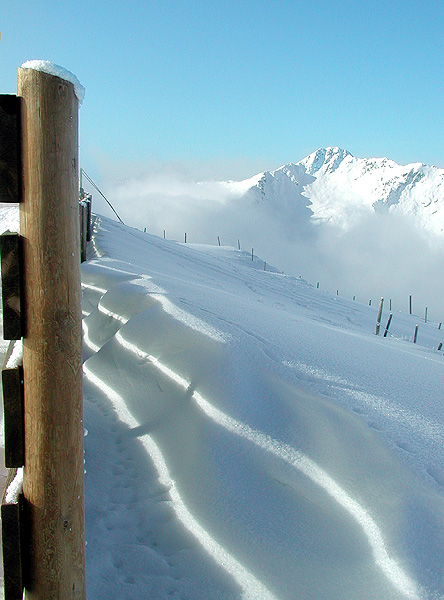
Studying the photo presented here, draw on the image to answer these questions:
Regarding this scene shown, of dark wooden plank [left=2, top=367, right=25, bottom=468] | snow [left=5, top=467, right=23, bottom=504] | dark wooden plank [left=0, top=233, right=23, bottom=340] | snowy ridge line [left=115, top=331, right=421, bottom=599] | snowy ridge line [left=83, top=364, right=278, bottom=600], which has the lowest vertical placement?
snowy ridge line [left=83, top=364, right=278, bottom=600]

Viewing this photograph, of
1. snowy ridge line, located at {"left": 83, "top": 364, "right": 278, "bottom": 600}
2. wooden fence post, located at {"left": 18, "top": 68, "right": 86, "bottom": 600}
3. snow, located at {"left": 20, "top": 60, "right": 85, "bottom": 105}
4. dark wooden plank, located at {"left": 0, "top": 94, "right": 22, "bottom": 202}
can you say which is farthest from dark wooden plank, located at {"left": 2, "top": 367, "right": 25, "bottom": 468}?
snowy ridge line, located at {"left": 83, "top": 364, "right": 278, "bottom": 600}

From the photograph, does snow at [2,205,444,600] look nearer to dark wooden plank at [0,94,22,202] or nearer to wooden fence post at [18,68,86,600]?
wooden fence post at [18,68,86,600]

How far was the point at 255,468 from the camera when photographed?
268cm

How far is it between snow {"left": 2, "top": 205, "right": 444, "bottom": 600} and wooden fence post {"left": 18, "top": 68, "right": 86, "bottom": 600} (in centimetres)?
67

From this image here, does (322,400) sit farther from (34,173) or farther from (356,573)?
(34,173)

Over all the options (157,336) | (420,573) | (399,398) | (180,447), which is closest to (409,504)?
(420,573)

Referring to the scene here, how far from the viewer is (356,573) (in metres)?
2.05

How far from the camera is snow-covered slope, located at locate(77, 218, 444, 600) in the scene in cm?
210

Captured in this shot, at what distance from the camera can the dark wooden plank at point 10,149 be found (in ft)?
4.66

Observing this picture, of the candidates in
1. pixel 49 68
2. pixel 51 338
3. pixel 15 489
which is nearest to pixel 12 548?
pixel 15 489

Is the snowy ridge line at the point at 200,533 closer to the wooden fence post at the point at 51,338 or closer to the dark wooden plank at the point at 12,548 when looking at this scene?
the wooden fence post at the point at 51,338

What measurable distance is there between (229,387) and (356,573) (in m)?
1.35

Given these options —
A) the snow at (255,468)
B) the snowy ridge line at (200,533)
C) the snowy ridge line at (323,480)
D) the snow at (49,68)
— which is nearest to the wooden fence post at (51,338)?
the snow at (49,68)

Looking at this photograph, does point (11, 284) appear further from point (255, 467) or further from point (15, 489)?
point (255, 467)
